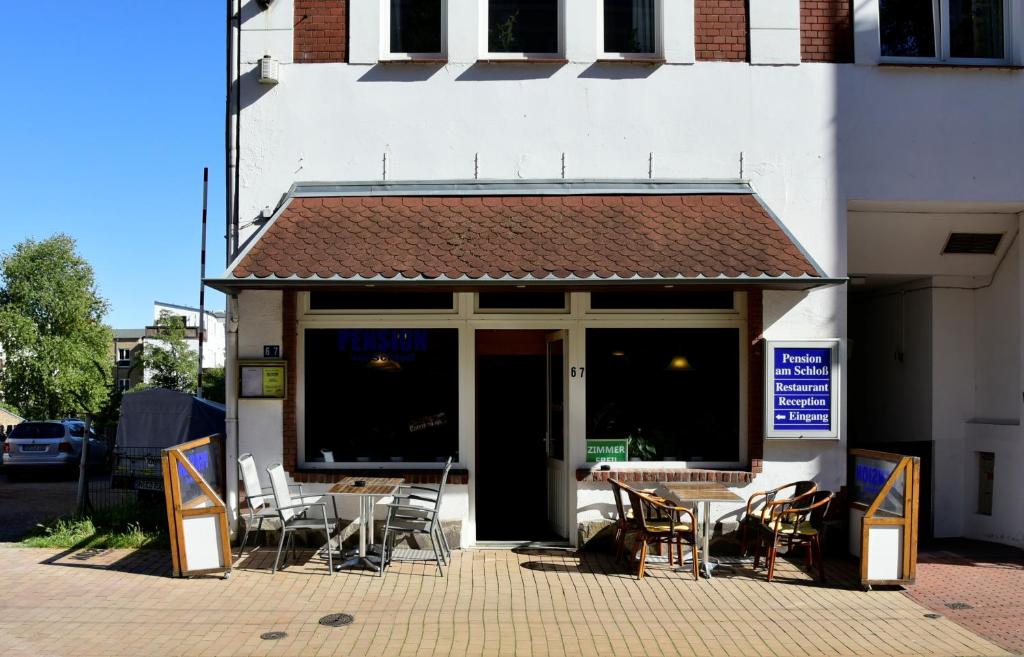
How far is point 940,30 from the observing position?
9.73 m

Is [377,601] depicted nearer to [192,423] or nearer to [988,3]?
[192,423]

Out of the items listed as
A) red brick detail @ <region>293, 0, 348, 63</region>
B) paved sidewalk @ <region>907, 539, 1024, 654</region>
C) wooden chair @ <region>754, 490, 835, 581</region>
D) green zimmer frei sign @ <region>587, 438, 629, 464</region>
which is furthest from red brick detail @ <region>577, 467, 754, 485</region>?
red brick detail @ <region>293, 0, 348, 63</region>

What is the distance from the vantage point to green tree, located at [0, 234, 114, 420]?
160 feet

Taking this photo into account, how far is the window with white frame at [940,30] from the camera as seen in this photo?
9766 mm

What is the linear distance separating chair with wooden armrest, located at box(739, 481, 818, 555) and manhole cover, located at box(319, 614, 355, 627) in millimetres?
4054

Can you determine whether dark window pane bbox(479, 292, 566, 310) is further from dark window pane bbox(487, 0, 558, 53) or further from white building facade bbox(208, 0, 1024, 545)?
dark window pane bbox(487, 0, 558, 53)

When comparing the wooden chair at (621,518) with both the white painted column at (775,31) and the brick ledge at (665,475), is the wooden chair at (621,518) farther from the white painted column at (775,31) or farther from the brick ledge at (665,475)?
the white painted column at (775,31)

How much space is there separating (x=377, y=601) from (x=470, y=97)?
527 cm

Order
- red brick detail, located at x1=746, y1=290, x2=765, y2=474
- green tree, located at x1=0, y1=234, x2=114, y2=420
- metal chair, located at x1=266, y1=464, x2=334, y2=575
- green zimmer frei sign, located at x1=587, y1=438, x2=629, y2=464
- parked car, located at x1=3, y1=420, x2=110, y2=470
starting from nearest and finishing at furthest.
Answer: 1. metal chair, located at x1=266, y1=464, x2=334, y2=575
2. red brick detail, located at x1=746, y1=290, x2=765, y2=474
3. green zimmer frei sign, located at x1=587, y1=438, x2=629, y2=464
4. parked car, located at x1=3, y1=420, x2=110, y2=470
5. green tree, located at x1=0, y1=234, x2=114, y2=420

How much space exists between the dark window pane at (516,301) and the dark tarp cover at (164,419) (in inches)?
232

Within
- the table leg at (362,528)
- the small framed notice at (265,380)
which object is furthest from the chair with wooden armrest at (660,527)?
the small framed notice at (265,380)

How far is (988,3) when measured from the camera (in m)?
9.93

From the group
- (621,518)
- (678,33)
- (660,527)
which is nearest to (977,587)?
(660,527)

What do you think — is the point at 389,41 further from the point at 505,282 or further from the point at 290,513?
the point at 290,513
